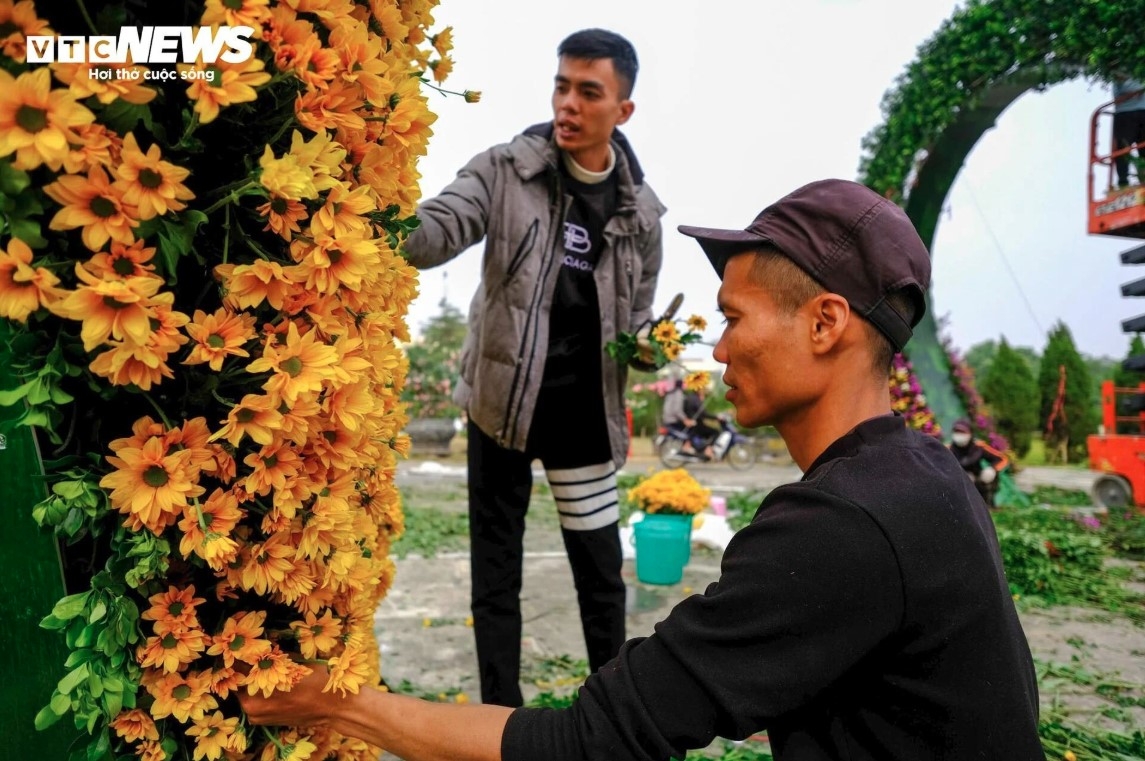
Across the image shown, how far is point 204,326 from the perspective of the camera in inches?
47.6

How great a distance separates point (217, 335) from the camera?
123 cm

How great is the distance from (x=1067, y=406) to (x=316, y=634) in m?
21.3

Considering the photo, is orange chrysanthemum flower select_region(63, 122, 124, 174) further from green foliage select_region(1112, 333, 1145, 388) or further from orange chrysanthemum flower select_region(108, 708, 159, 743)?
green foliage select_region(1112, 333, 1145, 388)

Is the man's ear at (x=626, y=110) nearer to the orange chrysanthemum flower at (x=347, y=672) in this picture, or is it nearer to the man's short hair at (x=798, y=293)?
the man's short hair at (x=798, y=293)

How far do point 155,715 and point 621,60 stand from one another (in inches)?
104

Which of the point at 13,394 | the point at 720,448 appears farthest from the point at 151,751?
the point at 720,448

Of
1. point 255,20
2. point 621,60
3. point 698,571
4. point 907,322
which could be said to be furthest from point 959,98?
point 255,20

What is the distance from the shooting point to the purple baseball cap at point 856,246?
1.37 m

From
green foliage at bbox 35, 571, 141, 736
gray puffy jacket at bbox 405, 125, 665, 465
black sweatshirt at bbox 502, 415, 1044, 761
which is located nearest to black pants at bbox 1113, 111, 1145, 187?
gray puffy jacket at bbox 405, 125, 665, 465

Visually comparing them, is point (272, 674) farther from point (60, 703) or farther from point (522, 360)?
point (522, 360)

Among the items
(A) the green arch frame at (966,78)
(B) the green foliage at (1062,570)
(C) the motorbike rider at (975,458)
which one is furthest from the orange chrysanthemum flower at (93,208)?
(C) the motorbike rider at (975,458)

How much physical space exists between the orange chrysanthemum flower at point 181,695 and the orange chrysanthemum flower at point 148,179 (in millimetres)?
743

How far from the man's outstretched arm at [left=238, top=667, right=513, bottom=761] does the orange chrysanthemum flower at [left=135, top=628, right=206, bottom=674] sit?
153mm

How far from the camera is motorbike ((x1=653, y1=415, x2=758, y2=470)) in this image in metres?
15.0
